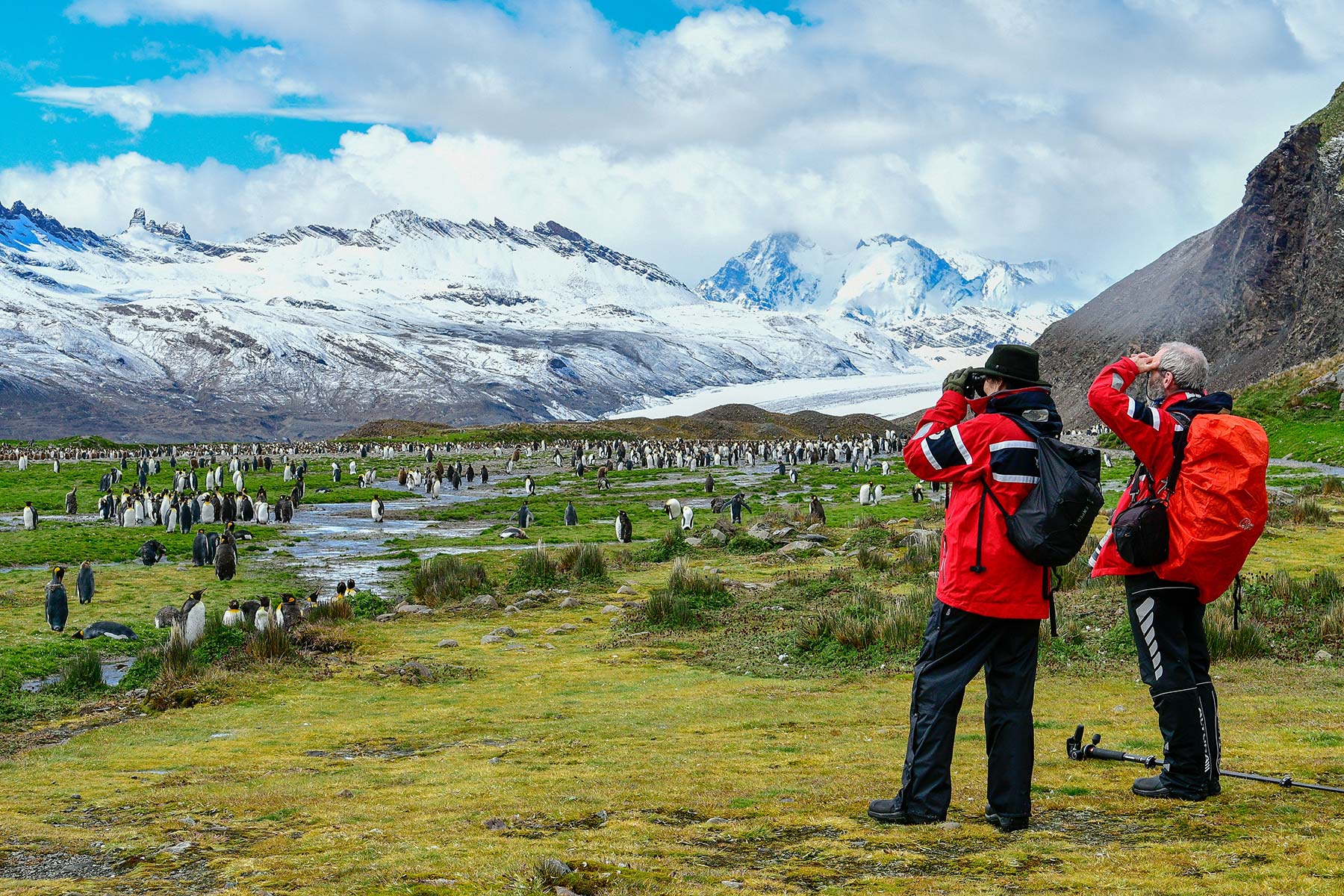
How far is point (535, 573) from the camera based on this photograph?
1961cm

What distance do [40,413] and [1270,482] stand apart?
183m

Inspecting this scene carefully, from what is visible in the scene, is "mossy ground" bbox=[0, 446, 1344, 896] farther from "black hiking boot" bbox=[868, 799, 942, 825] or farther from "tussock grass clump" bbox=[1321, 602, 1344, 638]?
"tussock grass clump" bbox=[1321, 602, 1344, 638]

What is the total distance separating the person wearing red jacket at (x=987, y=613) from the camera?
5332 millimetres

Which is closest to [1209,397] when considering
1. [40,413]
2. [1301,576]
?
[1301,576]

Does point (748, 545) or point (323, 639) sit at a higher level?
point (748, 545)

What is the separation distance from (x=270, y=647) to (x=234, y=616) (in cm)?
222

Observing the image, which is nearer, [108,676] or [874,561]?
[108,676]

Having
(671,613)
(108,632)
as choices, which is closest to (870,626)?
(671,613)

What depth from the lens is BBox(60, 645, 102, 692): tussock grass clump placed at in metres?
12.0

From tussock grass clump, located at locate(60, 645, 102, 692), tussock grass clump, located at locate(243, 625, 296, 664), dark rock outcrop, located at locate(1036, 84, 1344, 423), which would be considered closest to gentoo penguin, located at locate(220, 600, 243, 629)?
tussock grass clump, located at locate(243, 625, 296, 664)

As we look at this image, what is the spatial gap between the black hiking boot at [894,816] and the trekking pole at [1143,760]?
1.41 metres

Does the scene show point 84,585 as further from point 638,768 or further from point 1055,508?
point 1055,508

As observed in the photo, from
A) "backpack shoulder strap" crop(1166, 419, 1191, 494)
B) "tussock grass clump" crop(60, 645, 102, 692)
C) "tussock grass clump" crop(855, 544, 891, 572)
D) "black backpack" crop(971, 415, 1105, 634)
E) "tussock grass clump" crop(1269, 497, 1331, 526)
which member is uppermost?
"backpack shoulder strap" crop(1166, 419, 1191, 494)

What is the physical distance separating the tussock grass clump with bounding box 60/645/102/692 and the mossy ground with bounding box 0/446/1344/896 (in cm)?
60
